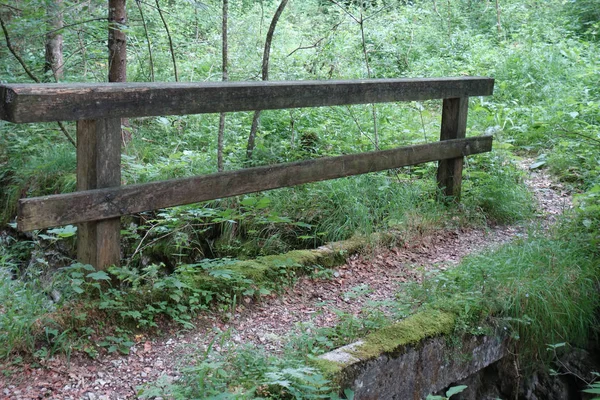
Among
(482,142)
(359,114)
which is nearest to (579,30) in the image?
(359,114)

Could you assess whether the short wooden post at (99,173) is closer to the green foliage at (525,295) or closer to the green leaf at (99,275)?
the green leaf at (99,275)

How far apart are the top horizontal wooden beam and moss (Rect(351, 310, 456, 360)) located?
1740mm

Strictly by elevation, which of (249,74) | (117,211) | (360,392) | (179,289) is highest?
(249,74)

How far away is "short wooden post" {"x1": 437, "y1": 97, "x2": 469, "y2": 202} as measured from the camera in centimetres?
621

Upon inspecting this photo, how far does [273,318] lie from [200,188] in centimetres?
100

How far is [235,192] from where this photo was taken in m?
4.47

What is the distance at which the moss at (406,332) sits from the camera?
144 inches

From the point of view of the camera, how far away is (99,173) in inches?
146

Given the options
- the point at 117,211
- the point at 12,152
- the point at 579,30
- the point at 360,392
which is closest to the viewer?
the point at 360,392

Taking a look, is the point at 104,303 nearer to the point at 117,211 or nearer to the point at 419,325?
the point at 117,211

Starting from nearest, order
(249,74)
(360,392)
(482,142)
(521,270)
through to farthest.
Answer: (360,392) < (521,270) < (482,142) < (249,74)

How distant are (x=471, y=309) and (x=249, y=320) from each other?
1.50 meters

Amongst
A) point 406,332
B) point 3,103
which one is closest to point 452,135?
point 406,332

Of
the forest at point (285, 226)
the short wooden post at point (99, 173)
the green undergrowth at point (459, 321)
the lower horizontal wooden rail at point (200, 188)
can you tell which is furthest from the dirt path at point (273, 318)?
the lower horizontal wooden rail at point (200, 188)
